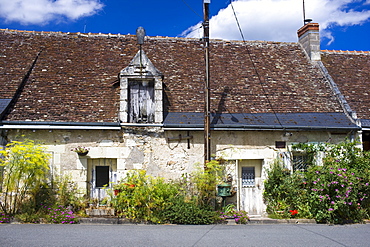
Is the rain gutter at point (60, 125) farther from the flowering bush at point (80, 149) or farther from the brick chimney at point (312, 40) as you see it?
the brick chimney at point (312, 40)

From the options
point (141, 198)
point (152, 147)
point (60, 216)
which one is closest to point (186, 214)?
point (141, 198)

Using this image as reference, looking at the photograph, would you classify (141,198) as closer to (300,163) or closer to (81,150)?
(81,150)

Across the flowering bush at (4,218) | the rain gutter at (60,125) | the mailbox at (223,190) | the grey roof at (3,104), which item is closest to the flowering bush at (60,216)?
the flowering bush at (4,218)

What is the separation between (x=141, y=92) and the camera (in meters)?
9.97

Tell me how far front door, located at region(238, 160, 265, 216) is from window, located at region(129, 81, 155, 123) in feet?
9.93

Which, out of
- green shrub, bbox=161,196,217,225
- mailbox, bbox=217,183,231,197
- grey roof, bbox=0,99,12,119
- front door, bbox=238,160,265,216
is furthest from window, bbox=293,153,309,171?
grey roof, bbox=0,99,12,119

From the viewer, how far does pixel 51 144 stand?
905 centimetres

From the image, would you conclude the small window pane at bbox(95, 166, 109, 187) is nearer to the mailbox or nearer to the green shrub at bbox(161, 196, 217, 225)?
the green shrub at bbox(161, 196, 217, 225)

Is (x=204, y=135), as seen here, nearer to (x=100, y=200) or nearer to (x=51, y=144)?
(x=100, y=200)

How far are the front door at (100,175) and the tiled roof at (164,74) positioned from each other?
1203 mm

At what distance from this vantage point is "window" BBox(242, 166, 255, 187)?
9867mm

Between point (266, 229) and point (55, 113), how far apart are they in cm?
624

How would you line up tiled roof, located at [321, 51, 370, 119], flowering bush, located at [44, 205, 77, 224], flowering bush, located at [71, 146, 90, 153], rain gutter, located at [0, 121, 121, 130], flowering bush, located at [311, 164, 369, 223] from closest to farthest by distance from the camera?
flowering bush, located at [44, 205, 77, 224], flowering bush, located at [311, 164, 369, 223], rain gutter, located at [0, 121, 121, 130], flowering bush, located at [71, 146, 90, 153], tiled roof, located at [321, 51, 370, 119]

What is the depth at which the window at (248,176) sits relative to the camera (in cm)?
987
